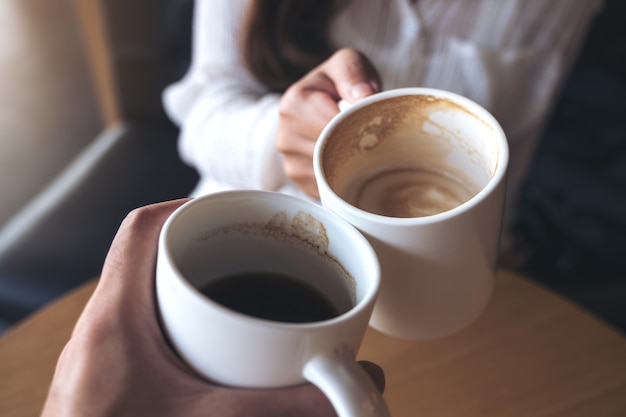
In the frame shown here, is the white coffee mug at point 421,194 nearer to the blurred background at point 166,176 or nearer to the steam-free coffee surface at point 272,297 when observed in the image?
the steam-free coffee surface at point 272,297

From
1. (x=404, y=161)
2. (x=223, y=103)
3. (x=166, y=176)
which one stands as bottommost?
(x=166, y=176)

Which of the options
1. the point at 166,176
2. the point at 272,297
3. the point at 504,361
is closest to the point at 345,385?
the point at 272,297

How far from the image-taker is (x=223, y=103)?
0.63m

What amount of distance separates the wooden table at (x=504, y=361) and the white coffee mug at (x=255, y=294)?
0.47ft

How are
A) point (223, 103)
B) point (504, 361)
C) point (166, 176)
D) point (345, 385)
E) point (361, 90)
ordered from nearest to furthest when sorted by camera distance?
1. point (345, 385)
2. point (361, 90)
3. point (504, 361)
4. point (223, 103)
5. point (166, 176)

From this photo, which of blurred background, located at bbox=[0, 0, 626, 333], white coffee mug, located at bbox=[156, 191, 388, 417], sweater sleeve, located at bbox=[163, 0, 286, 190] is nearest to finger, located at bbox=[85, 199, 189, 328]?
white coffee mug, located at bbox=[156, 191, 388, 417]

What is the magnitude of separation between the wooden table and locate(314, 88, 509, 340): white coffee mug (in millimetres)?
101

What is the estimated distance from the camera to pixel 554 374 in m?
0.52

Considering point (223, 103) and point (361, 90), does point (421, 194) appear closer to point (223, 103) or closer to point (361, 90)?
point (361, 90)

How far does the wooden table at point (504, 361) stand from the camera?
460 mm

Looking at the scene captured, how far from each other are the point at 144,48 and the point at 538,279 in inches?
22.4

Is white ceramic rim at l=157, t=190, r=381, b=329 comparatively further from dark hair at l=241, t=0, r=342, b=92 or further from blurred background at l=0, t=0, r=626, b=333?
blurred background at l=0, t=0, r=626, b=333

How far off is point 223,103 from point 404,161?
0.98ft

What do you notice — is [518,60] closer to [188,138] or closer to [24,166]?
[188,138]
